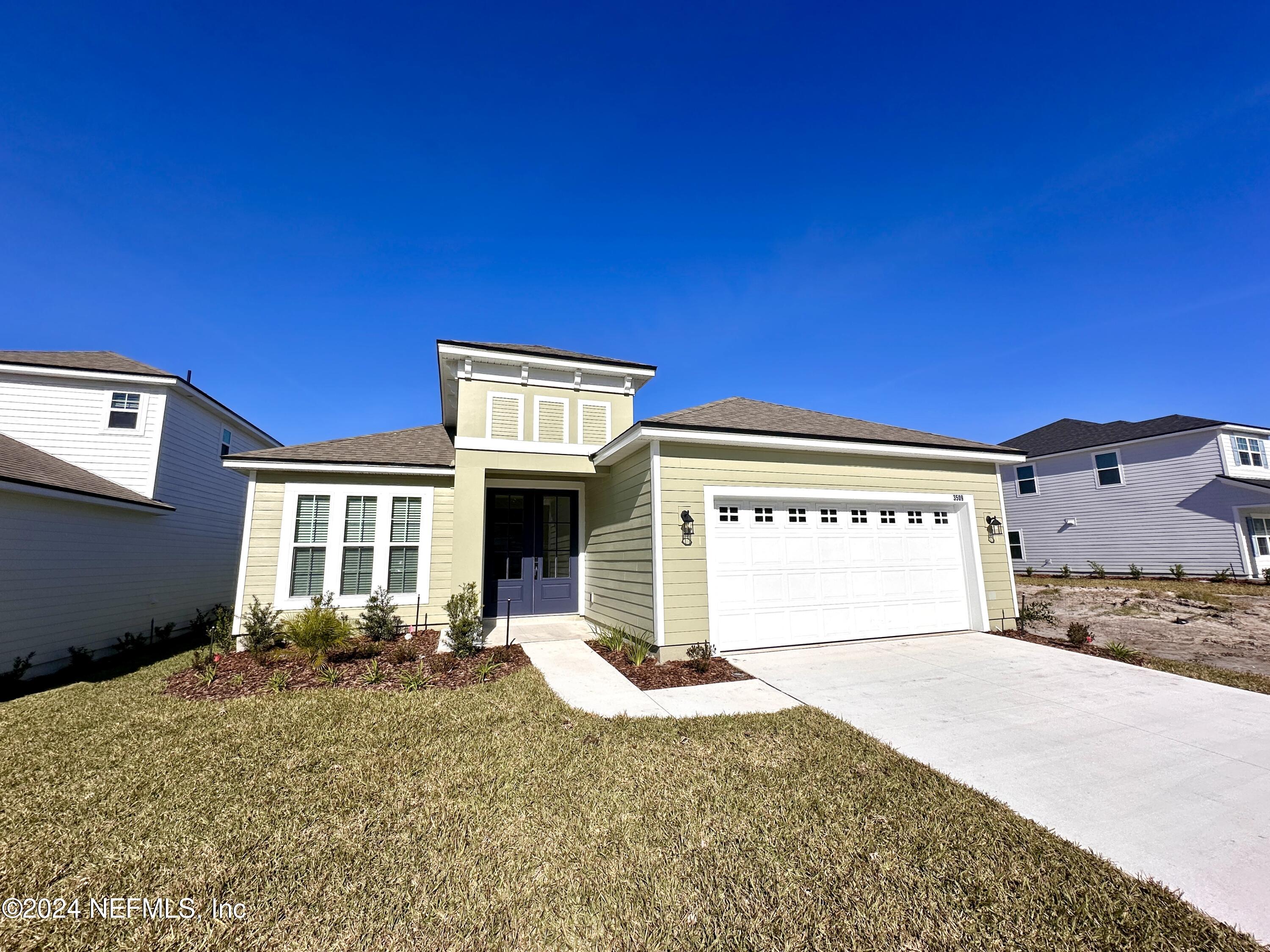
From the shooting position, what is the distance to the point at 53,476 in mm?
8484

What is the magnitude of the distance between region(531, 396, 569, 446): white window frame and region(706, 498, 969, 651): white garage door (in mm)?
3868

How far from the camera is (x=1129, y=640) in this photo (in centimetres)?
969

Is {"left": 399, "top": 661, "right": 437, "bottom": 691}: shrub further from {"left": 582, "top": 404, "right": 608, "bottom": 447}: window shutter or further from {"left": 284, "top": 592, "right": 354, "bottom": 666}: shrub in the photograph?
{"left": 582, "top": 404, "right": 608, "bottom": 447}: window shutter

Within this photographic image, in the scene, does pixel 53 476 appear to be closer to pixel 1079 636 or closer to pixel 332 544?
pixel 332 544

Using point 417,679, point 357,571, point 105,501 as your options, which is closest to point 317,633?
point 357,571

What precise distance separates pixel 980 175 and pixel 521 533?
13.5m

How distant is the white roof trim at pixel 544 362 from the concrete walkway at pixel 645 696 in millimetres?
5933

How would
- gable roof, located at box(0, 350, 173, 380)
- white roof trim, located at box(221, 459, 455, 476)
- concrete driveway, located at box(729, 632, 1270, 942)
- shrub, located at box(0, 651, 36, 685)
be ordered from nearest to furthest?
concrete driveway, located at box(729, 632, 1270, 942)
shrub, located at box(0, 651, 36, 685)
white roof trim, located at box(221, 459, 455, 476)
gable roof, located at box(0, 350, 173, 380)

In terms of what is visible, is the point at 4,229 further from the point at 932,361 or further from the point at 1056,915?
the point at 932,361

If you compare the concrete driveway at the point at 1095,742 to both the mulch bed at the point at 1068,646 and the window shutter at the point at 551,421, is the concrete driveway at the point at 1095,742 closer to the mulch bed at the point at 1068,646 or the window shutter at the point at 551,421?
the mulch bed at the point at 1068,646

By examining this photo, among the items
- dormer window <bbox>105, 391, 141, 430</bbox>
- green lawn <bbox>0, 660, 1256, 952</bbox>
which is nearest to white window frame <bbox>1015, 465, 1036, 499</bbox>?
green lawn <bbox>0, 660, 1256, 952</bbox>

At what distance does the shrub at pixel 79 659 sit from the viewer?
8.07 m

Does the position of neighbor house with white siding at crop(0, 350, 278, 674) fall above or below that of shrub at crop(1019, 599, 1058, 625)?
above

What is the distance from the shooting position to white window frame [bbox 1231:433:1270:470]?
697 inches
